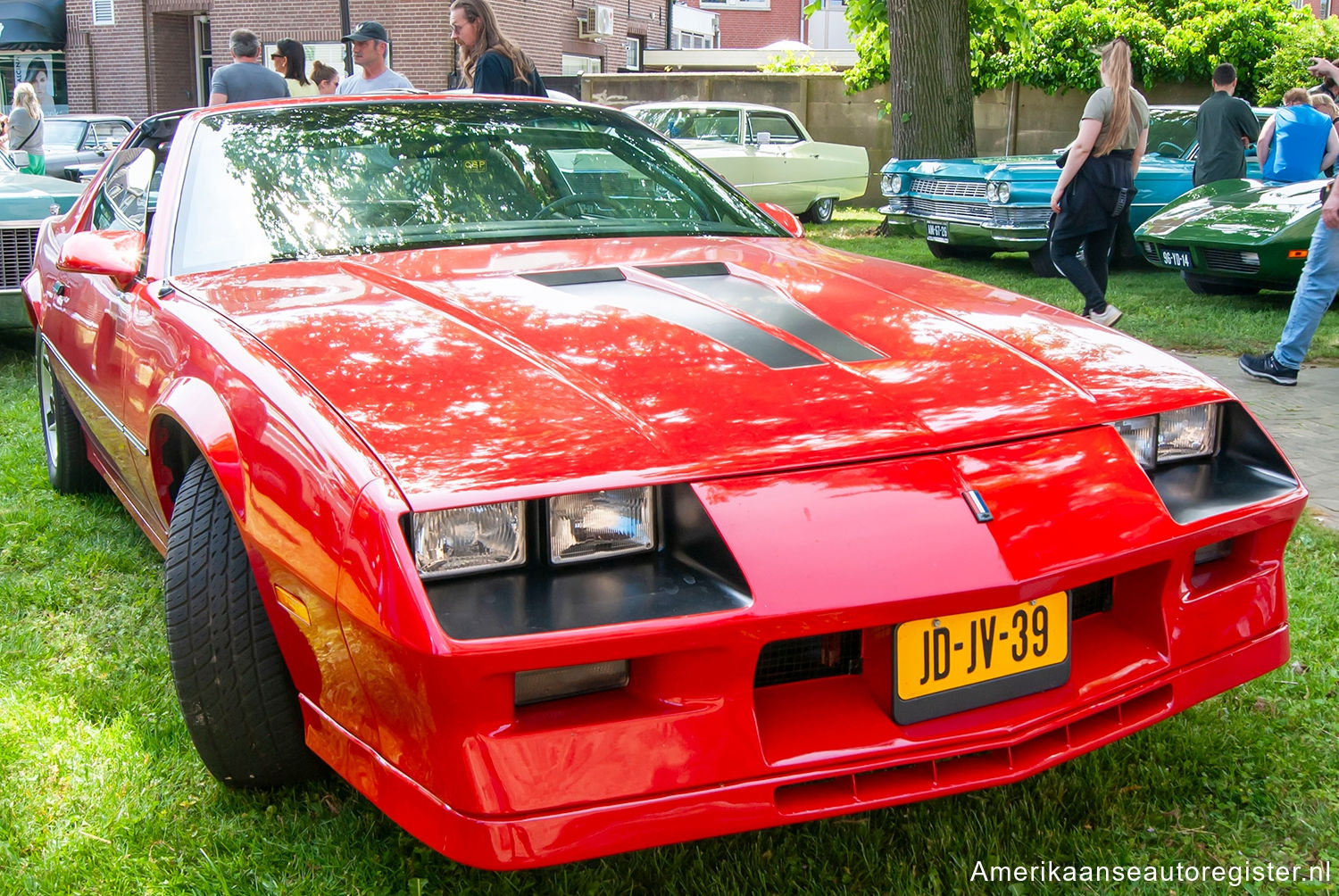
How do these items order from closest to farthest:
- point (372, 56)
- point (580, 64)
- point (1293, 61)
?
point (372, 56) → point (1293, 61) → point (580, 64)

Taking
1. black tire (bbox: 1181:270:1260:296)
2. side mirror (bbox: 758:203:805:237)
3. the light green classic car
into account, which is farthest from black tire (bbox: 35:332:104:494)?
the light green classic car

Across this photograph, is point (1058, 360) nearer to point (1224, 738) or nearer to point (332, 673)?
point (1224, 738)

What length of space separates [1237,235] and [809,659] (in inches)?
265

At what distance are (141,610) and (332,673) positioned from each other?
64.2 inches

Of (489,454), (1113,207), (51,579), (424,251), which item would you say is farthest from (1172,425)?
(1113,207)

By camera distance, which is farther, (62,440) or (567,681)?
(62,440)

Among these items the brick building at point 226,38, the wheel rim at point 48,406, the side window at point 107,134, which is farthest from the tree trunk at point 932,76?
the brick building at point 226,38

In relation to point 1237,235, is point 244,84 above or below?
above

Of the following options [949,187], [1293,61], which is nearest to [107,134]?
[949,187]

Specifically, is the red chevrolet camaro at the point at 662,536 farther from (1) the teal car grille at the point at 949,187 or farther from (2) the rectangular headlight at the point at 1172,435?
(1) the teal car grille at the point at 949,187

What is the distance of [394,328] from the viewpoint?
7.04ft

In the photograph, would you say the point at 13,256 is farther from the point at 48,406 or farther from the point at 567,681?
the point at 567,681

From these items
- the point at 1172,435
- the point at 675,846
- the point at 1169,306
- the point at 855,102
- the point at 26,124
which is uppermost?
the point at 855,102

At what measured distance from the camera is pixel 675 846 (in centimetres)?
210
